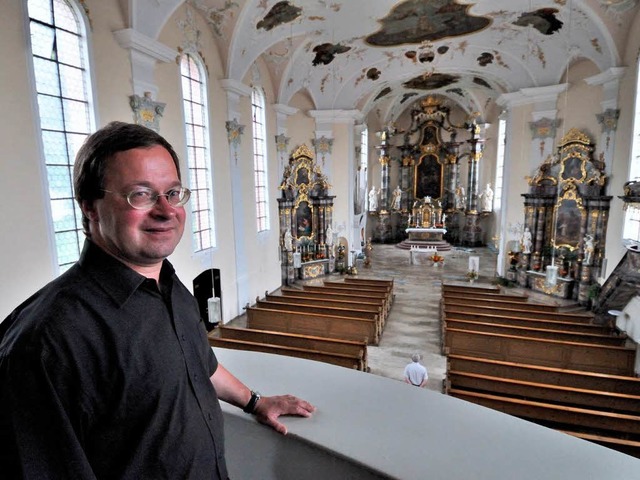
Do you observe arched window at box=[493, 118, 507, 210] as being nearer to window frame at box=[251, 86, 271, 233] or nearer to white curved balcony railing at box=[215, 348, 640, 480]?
window frame at box=[251, 86, 271, 233]

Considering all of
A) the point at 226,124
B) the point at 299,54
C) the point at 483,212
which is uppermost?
the point at 299,54

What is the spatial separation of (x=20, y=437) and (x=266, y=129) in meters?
11.6

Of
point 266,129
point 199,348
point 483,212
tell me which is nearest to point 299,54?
point 266,129

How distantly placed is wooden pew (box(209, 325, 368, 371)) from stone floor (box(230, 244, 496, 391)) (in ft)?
2.62

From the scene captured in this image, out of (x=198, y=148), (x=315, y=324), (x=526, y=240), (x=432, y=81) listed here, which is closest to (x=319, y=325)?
(x=315, y=324)

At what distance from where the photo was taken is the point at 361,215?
17328 millimetres

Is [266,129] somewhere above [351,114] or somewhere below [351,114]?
below

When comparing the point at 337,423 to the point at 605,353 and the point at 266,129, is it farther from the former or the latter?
the point at 266,129

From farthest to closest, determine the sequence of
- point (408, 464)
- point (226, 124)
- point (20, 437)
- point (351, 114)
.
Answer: point (351, 114) → point (226, 124) → point (408, 464) → point (20, 437)

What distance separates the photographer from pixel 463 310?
8.60 m

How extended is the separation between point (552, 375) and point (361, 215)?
12.4 metres

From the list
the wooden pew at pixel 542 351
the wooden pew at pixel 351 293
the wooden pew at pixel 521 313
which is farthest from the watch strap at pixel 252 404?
the wooden pew at pixel 521 313

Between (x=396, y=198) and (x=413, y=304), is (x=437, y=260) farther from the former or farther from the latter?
(x=396, y=198)

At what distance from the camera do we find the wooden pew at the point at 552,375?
16.7ft
